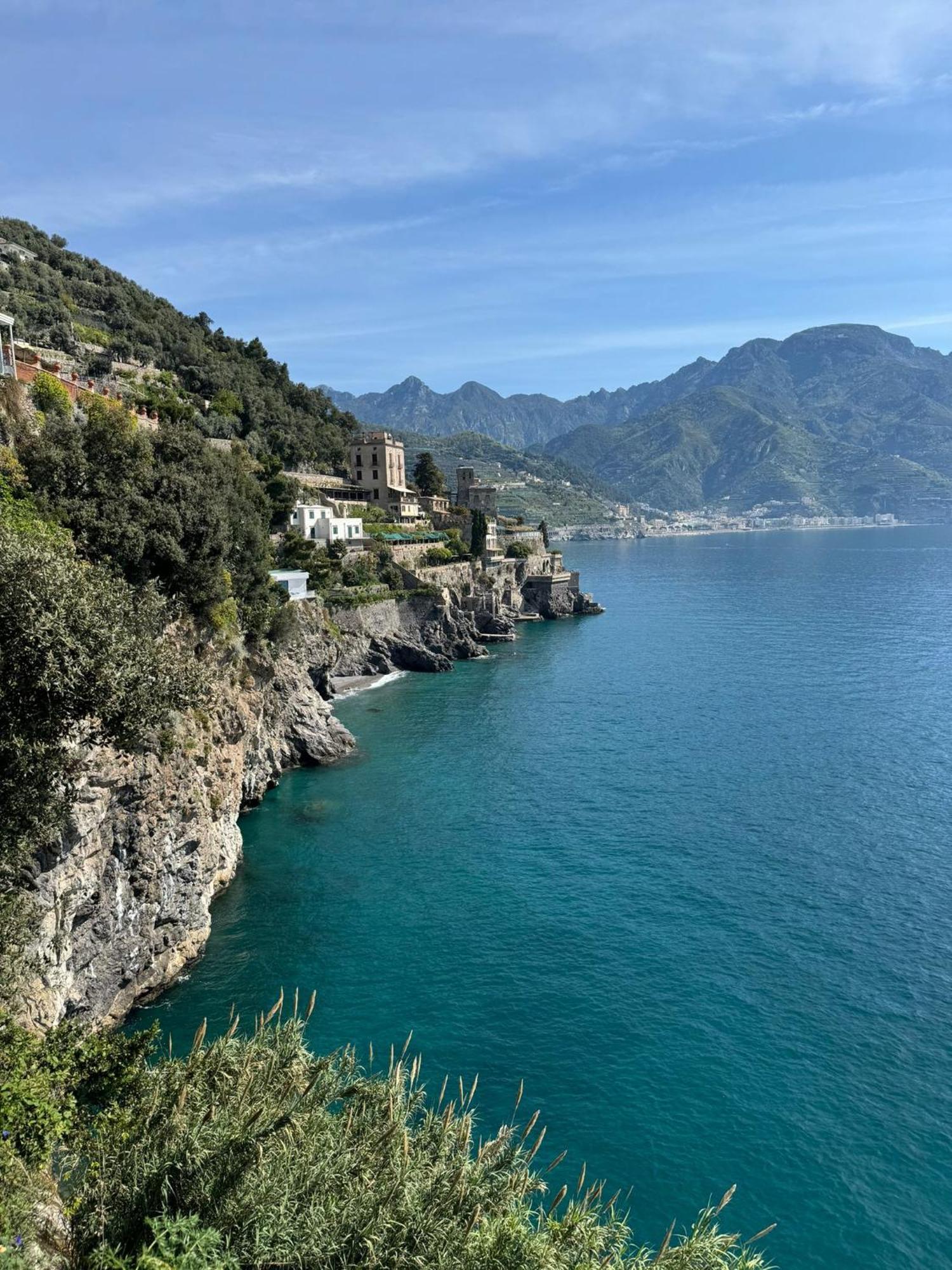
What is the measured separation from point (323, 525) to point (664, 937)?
59.2 metres

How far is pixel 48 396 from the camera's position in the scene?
1148 inches

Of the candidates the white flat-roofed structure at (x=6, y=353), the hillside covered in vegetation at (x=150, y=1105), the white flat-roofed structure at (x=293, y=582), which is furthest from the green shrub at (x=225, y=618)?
the white flat-roofed structure at (x=293, y=582)

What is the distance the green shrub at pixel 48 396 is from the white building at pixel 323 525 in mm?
43848

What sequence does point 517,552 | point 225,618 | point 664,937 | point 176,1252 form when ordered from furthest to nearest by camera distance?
point 517,552
point 225,618
point 664,937
point 176,1252

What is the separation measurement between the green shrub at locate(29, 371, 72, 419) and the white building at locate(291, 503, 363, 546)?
1726 inches

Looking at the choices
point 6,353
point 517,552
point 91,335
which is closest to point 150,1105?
point 6,353

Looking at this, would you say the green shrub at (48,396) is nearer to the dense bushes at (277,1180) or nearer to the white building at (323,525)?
the dense bushes at (277,1180)

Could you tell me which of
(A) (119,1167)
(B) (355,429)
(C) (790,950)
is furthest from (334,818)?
(B) (355,429)

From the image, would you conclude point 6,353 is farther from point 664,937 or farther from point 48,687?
point 664,937

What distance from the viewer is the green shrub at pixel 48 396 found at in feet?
95.3

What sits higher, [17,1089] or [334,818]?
[17,1089]

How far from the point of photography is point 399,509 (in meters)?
103

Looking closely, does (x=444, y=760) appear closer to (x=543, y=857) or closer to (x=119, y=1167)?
(x=543, y=857)

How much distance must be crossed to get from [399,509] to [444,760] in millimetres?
60639
